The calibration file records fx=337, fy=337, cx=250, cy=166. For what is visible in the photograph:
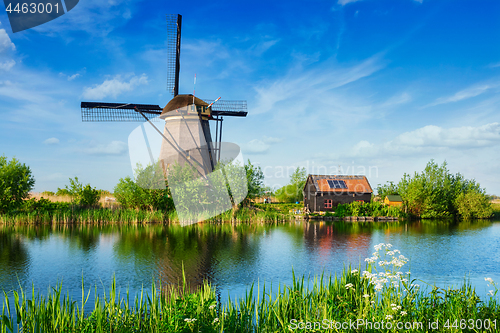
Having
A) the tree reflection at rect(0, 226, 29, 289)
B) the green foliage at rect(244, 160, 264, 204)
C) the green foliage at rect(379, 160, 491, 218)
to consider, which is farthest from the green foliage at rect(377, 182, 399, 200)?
the tree reflection at rect(0, 226, 29, 289)

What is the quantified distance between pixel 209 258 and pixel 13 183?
62.5 ft

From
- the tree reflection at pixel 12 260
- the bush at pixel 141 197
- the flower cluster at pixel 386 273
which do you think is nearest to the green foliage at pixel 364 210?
the bush at pixel 141 197

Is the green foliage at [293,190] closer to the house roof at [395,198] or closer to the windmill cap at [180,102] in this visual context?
the house roof at [395,198]

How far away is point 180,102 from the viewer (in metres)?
25.6

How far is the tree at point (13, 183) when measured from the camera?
2305cm

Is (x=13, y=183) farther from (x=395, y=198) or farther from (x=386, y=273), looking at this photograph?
(x=395, y=198)

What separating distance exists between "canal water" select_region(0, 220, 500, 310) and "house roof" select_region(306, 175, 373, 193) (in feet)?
53.0

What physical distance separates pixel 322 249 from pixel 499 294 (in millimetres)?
7255

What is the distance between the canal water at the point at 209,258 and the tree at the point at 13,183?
208 inches

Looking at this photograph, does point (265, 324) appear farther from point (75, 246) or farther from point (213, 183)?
point (213, 183)

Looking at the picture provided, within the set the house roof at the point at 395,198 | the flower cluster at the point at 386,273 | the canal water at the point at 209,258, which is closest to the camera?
the flower cluster at the point at 386,273

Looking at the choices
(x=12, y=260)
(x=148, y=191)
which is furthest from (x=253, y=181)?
(x=12, y=260)

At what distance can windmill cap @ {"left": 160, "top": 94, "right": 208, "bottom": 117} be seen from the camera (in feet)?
83.6

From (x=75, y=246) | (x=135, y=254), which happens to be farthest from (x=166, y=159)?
(x=135, y=254)
